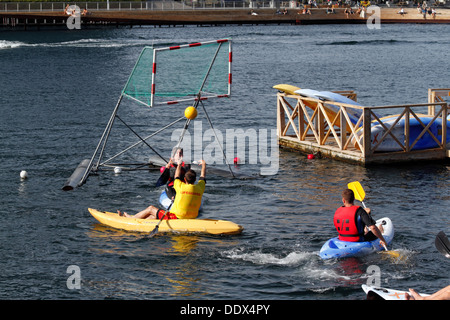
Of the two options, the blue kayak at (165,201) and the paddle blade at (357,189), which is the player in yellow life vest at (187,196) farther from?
the paddle blade at (357,189)

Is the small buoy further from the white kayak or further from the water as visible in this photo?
the white kayak

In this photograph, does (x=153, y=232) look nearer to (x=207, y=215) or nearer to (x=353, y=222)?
(x=207, y=215)

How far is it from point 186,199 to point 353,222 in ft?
14.6

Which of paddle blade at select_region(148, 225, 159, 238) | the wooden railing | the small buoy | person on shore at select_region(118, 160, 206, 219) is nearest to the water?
paddle blade at select_region(148, 225, 159, 238)

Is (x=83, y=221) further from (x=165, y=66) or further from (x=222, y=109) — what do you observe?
(x=222, y=109)

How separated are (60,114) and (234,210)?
22.7 metres

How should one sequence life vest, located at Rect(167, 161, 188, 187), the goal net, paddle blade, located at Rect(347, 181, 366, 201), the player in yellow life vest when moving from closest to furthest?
1. paddle blade, located at Rect(347, 181, 366, 201)
2. the player in yellow life vest
3. life vest, located at Rect(167, 161, 188, 187)
4. the goal net

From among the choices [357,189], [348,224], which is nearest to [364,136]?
[357,189]

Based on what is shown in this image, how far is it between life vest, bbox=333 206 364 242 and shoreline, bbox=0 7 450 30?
354ft

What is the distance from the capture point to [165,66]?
942 inches

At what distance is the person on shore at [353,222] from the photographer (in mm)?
15742

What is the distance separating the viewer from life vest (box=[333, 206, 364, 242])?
15.8 m

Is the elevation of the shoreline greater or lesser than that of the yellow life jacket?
greater

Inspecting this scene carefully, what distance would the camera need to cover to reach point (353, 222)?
15883 mm
